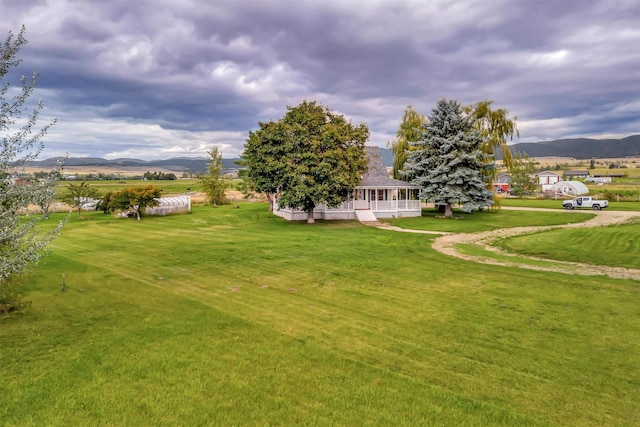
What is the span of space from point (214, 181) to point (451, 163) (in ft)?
105

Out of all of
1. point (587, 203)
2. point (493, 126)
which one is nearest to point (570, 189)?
point (587, 203)

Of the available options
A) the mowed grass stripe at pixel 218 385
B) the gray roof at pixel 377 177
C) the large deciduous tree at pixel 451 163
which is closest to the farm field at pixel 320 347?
the mowed grass stripe at pixel 218 385

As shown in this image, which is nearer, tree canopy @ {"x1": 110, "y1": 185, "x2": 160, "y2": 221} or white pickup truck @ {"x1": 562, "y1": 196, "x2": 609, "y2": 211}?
tree canopy @ {"x1": 110, "y1": 185, "x2": 160, "y2": 221}

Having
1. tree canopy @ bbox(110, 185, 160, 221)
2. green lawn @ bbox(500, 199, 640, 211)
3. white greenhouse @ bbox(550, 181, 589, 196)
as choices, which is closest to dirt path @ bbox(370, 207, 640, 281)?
green lawn @ bbox(500, 199, 640, 211)

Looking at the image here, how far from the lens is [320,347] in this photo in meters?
7.35

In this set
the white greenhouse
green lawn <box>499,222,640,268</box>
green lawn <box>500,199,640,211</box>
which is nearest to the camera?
green lawn <box>499,222,640,268</box>

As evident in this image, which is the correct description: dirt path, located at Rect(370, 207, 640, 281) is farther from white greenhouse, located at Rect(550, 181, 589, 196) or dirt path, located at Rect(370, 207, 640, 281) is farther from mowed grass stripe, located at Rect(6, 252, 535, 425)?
white greenhouse, located at Rect(550, 181, 589, 196)

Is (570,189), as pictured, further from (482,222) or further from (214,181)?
(214,181)

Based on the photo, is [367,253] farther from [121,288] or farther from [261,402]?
[261,402]

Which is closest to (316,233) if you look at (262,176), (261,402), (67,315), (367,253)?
(367,253)

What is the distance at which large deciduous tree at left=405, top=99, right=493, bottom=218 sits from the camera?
109ft

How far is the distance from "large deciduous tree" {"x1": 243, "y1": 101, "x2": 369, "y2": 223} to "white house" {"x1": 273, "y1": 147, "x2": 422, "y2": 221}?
3137mm

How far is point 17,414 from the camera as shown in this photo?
207 inches

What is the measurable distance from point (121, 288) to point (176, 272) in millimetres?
2255
